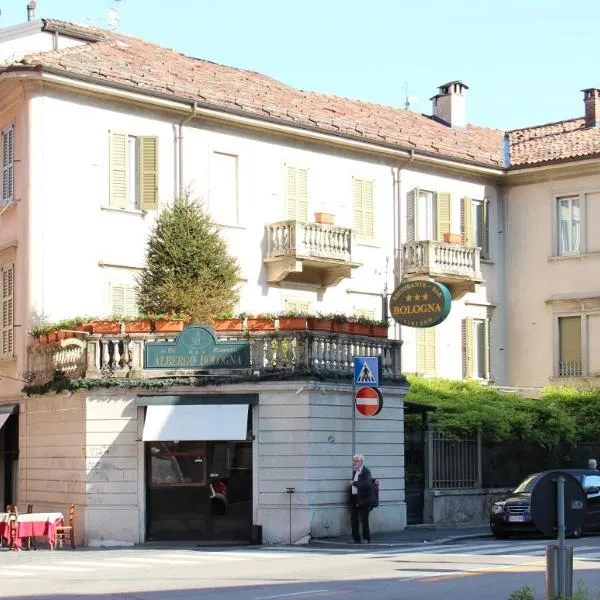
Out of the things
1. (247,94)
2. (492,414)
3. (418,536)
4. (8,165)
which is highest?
(247,94)

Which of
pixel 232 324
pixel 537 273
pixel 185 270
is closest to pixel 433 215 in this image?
pixel 537 273

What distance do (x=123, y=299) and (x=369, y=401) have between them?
7547mm

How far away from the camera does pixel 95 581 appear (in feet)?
64.2

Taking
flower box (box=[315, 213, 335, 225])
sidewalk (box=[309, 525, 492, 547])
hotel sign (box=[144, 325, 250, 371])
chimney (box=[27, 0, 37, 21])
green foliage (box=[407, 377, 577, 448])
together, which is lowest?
sidewalk (box=[309, 525, 492, 547])

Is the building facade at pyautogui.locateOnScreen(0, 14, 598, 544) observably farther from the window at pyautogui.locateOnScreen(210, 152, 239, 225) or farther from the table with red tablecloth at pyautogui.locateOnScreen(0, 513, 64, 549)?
the table with red tablecloth at pyautogui.locateOnScreen(0, 513, 64, 549)

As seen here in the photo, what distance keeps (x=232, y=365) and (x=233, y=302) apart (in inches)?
119

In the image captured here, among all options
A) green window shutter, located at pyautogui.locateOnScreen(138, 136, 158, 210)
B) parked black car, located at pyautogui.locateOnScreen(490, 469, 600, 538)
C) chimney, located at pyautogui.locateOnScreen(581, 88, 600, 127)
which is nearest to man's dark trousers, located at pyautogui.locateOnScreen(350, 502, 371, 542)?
parked black car, located at pyautogui.locateOnScreen(490, 469, 600, 538)

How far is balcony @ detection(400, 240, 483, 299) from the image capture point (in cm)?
3841

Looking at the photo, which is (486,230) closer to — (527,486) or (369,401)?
(527,486)

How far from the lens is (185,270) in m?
30.6

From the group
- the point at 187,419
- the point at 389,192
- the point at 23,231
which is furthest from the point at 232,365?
the point at 389,192

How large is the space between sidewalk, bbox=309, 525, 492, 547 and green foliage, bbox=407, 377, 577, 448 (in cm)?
286

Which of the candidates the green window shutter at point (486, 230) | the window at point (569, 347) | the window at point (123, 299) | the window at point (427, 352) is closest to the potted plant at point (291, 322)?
the window at point (123, 299)

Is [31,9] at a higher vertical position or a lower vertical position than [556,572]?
higher
